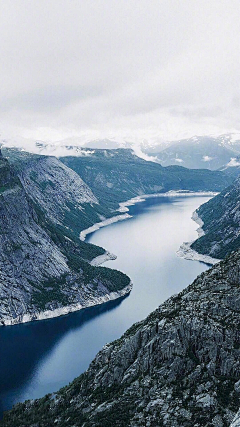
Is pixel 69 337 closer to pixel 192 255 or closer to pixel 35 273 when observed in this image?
pixel 35 273

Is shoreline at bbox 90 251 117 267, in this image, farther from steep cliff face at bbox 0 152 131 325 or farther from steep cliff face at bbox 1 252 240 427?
steep cliff face at bbox 1 252 240 427

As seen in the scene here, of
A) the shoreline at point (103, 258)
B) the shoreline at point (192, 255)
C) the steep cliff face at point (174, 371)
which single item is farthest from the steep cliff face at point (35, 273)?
the steep cliff face at point (174, 371)

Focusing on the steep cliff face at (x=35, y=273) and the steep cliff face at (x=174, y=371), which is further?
the steep cliff face at (x=35, y=273)

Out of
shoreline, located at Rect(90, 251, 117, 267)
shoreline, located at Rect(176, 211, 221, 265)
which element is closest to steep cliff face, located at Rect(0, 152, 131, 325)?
shoreline, located at Rect(90, 251, 117, 267)

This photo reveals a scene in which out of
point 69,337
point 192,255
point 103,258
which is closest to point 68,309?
point 69,337

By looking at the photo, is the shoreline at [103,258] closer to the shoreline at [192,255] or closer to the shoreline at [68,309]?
the shoreline at [192,255]

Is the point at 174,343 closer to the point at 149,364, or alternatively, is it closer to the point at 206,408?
the point at 149,364
